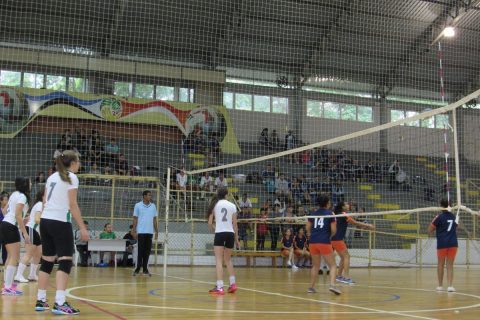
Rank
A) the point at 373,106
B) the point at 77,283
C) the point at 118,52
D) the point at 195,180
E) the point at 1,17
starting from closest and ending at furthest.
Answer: the point at 77,283
the point at 195,180
the point at 1,17
the point at 118,52
the point at 373,106

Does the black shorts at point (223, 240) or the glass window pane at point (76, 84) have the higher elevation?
the glass window pane at point (76, 84)

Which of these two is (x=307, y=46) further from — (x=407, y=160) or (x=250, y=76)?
(x=407, y=160)

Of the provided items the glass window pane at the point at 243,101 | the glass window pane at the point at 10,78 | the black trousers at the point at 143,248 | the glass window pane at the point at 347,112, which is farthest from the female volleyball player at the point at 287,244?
the glass window pane at the point at 347,112

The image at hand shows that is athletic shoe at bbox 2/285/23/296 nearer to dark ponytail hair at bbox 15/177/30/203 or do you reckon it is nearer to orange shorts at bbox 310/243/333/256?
dark ponytail hair at bbox 15/177/30/203

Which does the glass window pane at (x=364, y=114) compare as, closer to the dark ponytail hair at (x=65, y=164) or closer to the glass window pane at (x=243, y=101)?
the glass window pane at (x=243, y=101)

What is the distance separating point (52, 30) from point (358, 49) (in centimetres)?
1532

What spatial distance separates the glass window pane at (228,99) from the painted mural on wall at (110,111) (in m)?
2.31

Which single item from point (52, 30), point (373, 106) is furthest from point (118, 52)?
point (373, 106)

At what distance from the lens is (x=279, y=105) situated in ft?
104

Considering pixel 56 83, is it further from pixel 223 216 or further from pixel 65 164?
pixel 65 164

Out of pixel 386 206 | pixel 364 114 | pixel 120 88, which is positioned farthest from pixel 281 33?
pixel 386 206

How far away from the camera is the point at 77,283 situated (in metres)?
10.6

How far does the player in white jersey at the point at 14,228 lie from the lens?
318 inches

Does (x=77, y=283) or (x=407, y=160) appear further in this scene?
(x=407, y=160)
